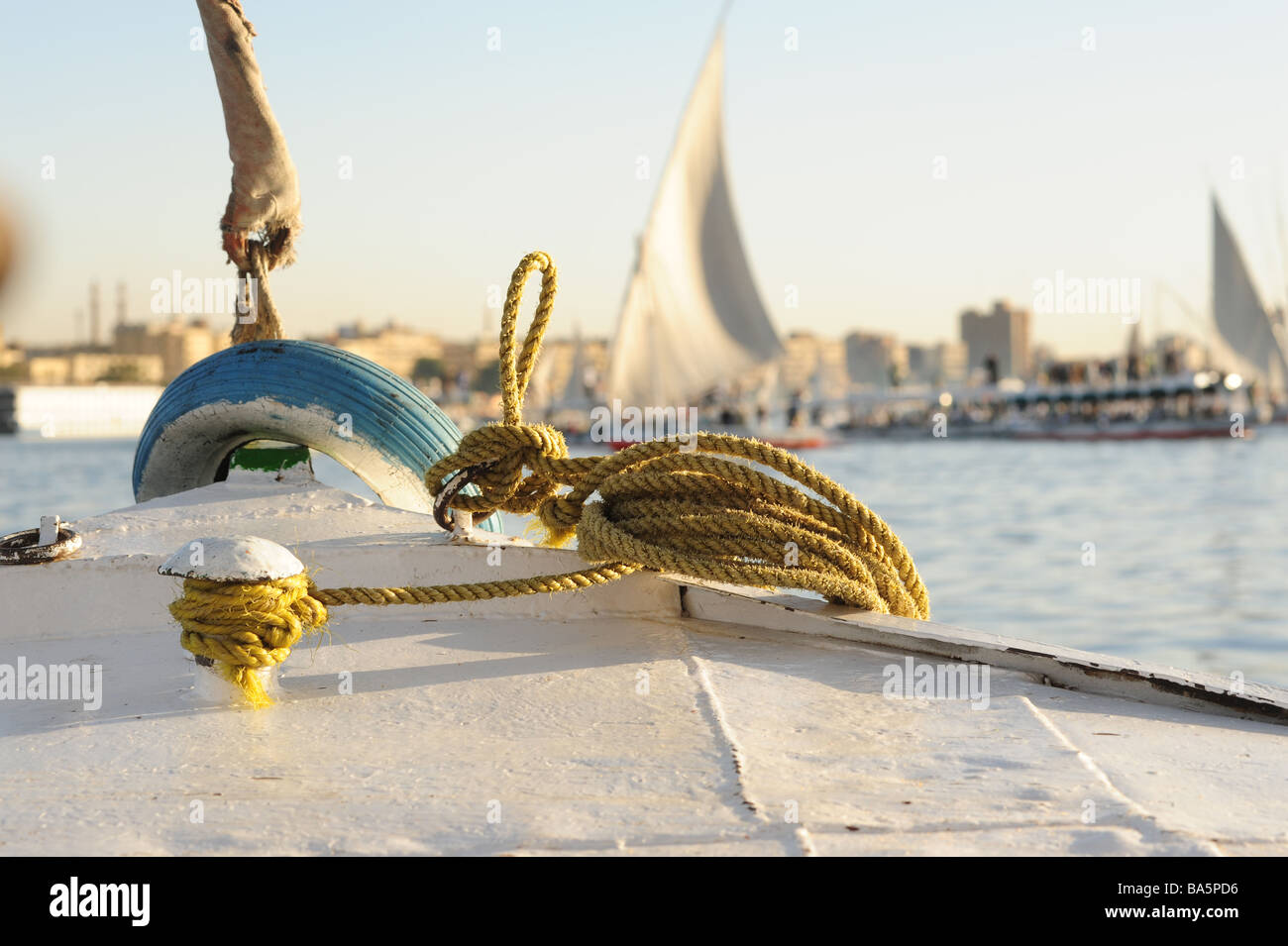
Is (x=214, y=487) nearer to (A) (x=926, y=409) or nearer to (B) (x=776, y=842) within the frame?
(B) (x=776, y=842)

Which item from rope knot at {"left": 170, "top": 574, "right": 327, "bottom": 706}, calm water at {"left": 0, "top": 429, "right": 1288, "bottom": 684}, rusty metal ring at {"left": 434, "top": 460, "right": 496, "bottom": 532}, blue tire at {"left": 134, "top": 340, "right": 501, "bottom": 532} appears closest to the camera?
rope knot at {"left": 170, "top": 574, "right": 327, "bottom": 706}

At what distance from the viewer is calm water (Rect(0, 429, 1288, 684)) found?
1229 centimetres

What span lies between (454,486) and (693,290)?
141 ft

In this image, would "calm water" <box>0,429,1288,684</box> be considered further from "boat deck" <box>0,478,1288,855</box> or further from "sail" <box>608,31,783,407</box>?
"boat deck" <box>0,478,1288,855</box>

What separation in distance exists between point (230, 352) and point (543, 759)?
223 centimetres

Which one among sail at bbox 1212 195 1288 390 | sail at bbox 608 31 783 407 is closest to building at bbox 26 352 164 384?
sail at bbox 608 31 783 407

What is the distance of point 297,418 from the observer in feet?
13.1

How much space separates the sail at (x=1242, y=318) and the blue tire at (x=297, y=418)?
68.1 m

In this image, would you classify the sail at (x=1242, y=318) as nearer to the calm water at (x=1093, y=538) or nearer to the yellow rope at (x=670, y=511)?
the calm water at (x=1093, y=538)

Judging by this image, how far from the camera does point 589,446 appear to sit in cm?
5950

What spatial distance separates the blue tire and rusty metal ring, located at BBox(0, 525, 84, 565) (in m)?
0.81

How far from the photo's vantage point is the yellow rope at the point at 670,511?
10.6ft

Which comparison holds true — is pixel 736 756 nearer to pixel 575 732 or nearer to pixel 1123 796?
pixel 575 732

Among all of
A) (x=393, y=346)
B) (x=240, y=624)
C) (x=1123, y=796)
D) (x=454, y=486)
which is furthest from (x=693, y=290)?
(x=393, y=346)
